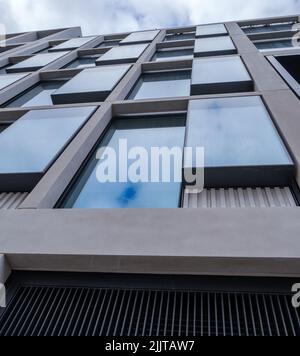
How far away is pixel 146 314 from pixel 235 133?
4.30m

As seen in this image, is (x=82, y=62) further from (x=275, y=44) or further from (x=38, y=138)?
(x=38, y=138)

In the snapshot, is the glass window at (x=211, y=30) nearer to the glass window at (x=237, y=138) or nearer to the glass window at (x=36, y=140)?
the glass window at (x=237, y=138)

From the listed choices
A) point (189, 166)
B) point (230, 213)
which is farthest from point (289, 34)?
point (230, 213)

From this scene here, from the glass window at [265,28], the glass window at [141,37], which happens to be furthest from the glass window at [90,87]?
the glass window at [265,28]

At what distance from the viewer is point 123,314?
11.4 feet

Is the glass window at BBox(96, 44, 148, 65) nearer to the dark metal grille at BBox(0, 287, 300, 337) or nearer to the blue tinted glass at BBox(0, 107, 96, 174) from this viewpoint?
the blue tinted glass at BBox(0, 107, 96, 174)

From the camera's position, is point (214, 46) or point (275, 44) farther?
point (275, 44)

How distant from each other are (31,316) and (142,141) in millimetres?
4755

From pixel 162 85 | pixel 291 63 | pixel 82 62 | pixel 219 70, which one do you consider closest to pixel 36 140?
pixel 162 85

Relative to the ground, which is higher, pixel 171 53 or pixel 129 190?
pixel 171 53

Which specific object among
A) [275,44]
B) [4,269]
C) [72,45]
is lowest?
[4,269]

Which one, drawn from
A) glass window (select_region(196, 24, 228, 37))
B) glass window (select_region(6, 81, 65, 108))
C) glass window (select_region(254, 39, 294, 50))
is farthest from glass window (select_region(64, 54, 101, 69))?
glass window (select_region(254, 39, 294, 50))

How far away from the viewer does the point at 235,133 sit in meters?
6.20

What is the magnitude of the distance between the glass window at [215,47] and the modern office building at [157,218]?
3477 mm
